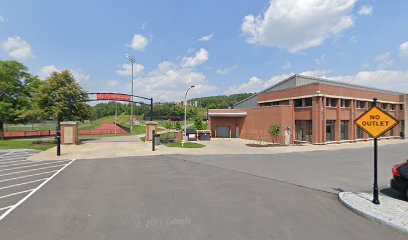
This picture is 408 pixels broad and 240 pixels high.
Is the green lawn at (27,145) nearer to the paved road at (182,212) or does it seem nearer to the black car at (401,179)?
the paved road at (182,212)

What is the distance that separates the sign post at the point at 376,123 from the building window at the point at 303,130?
22.6 m

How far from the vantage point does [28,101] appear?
32031 mm

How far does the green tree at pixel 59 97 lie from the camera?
1005 inches

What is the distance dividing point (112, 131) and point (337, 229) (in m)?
55.7

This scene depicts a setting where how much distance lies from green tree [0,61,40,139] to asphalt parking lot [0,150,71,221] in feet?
73.9

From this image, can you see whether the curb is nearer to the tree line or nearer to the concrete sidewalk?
the concrete sidewalk

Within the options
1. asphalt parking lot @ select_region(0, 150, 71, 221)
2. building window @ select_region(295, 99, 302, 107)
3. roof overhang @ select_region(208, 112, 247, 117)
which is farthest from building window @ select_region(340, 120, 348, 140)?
asphalt parking lot @ select_region(0, 150, 71, 221)

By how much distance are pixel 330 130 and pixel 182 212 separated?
95.4 feet

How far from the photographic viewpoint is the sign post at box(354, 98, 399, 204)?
652 cm

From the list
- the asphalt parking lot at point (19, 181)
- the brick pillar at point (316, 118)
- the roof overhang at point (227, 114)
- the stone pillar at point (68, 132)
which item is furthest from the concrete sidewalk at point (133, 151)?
the roof overhang at point (227, 114)

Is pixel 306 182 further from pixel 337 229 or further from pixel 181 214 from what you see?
pixel 181 214

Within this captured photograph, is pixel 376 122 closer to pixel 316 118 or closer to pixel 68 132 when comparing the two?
pixel 316 118

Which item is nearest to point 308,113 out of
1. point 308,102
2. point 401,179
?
point 308,102

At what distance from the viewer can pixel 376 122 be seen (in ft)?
22.1
